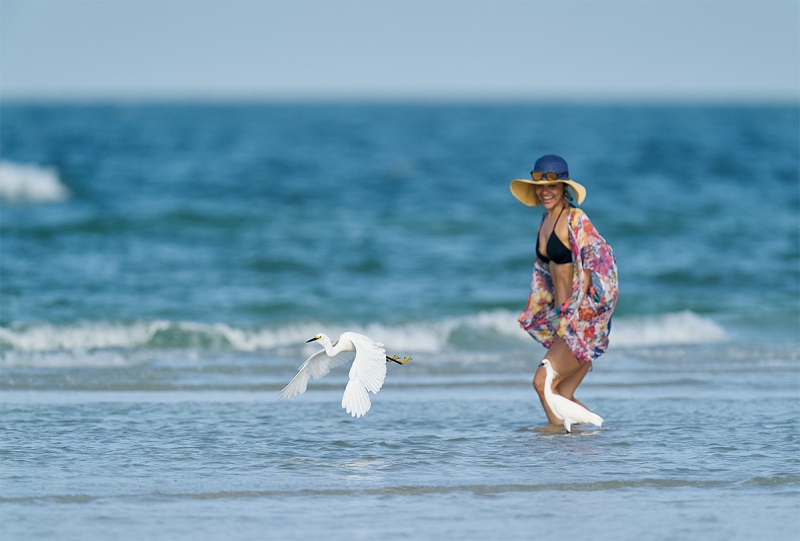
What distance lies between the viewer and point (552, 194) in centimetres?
687

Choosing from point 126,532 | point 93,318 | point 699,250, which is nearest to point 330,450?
point 126,532

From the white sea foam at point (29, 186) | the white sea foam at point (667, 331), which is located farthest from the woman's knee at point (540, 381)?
the white sea foam at point (29, 186)

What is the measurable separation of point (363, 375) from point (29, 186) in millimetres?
16458

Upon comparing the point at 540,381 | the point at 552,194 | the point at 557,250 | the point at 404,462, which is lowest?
the point at 404,462

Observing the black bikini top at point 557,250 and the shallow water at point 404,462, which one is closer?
the shallow water at point 404,462

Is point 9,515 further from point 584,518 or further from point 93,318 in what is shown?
point 93,318

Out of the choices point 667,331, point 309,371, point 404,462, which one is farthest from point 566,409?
point 667,331

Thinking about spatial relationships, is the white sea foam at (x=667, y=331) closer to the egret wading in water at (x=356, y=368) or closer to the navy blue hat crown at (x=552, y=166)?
the navy blue hat crown at (x=552, y=166)

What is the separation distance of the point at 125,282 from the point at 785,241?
32.8ft

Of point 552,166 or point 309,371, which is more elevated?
point 552,166

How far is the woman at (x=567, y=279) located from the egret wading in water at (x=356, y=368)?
41.1 inches

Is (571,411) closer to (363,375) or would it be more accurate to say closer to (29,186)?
(363,375)

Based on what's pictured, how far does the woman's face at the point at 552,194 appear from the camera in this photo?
6.86m

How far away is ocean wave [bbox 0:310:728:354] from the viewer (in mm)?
10828
